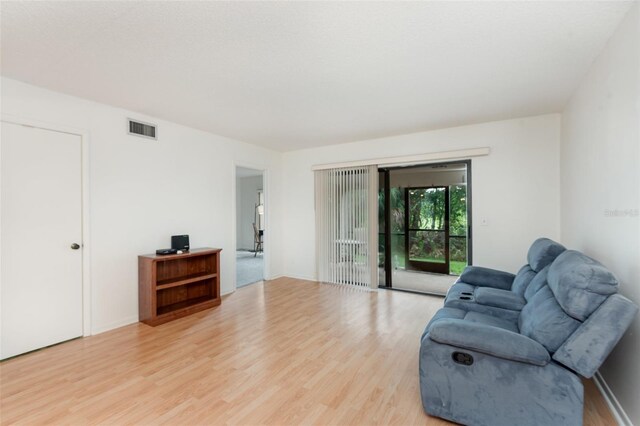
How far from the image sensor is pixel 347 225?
5004mm

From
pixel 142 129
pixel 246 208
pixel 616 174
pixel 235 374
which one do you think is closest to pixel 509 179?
pixel 616 174

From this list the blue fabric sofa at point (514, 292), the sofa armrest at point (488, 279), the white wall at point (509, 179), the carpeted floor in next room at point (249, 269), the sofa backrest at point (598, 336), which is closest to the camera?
the sofa backrest at point (598, 336)

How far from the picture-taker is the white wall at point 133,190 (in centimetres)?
301

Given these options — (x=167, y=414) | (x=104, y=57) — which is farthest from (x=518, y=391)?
(x=104, y=57)

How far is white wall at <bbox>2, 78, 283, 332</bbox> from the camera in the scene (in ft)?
9.89

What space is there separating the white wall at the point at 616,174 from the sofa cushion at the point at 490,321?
0.59 meters

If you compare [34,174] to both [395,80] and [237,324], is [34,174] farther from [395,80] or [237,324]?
[395,80]

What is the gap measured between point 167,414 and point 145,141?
300cm

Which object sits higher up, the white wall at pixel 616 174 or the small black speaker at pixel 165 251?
the white wall at pixel 616 174

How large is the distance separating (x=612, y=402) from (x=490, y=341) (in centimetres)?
108

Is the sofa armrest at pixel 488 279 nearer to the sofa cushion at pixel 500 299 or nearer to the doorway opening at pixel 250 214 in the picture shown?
the sofa cushion at pixel 500 299

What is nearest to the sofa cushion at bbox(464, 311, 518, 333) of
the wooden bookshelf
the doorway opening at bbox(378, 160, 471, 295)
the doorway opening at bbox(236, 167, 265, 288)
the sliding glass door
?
the doorway opening at bbox(378, 160, 471, 295)

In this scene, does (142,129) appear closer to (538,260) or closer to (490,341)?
(490,341)

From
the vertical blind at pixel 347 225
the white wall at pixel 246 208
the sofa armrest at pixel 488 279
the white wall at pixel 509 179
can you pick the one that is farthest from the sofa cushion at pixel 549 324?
the white wall at pixel 246 208
